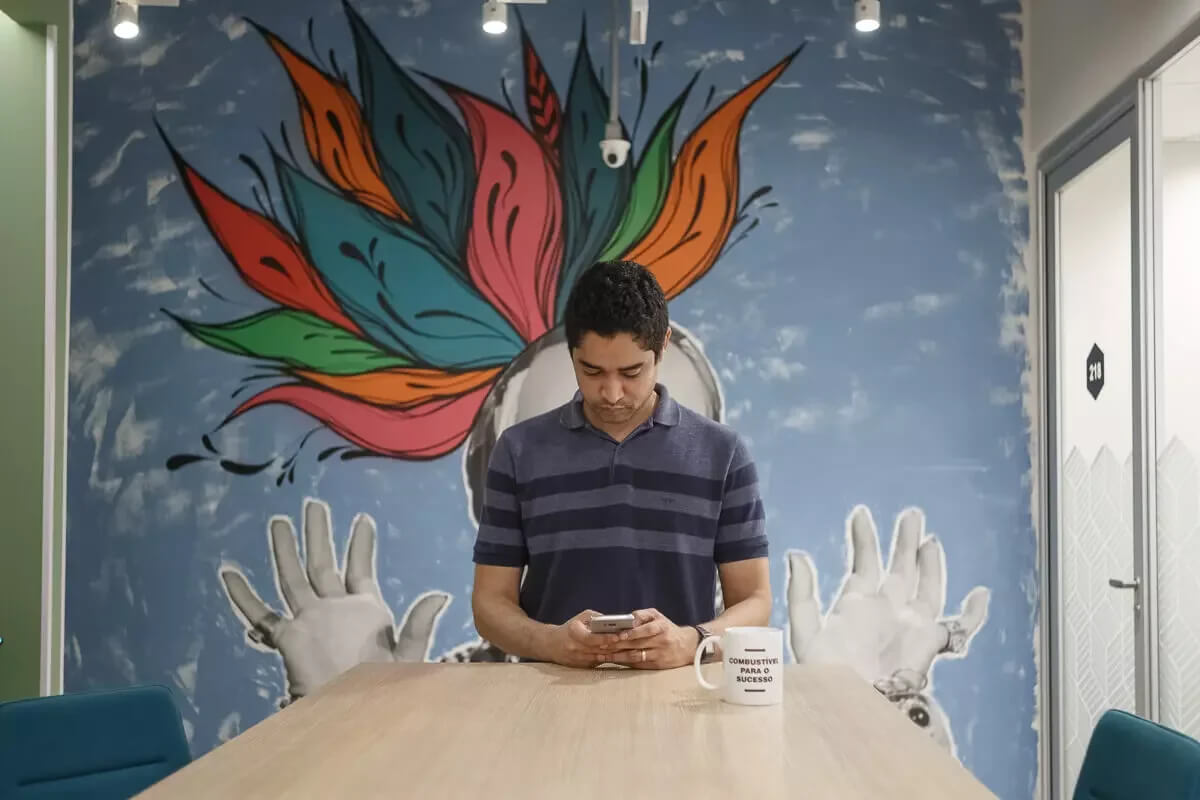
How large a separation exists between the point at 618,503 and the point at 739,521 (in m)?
0.25

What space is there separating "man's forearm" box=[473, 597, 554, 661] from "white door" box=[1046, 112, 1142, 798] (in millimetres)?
1804

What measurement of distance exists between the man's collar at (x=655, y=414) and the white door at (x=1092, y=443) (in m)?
1.50

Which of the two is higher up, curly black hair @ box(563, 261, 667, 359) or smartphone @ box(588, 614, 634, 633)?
curly black hair @ box(563, 261, 667, 359)

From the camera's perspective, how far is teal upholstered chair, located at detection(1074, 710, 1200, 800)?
5.29 ft

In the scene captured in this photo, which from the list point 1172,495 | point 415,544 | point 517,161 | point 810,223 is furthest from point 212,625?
point 1172,495

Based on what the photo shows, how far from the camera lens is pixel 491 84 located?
13.3 feet

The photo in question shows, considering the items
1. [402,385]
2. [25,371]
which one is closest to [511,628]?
[402,385]

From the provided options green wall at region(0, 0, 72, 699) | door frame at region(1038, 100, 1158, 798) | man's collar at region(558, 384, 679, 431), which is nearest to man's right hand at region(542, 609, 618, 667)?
man's collar at region(558, 384, 679, 431)

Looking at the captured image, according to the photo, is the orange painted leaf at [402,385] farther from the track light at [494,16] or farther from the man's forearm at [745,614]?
the man's forearm at [745,614]

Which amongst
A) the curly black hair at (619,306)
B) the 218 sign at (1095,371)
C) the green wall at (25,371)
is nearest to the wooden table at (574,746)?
the curly black hair at (619,306)

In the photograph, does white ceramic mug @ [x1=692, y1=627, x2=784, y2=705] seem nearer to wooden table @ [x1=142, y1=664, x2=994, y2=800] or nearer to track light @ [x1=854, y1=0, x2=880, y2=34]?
wooden table @ [x1=142, y1=664, x2=994, y2=800]

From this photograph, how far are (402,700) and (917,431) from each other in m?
2.49

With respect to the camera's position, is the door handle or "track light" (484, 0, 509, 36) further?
"track light" (484, 0, 509, 36)

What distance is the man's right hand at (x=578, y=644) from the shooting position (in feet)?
7.10
